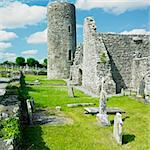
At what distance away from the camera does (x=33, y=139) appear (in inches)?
461

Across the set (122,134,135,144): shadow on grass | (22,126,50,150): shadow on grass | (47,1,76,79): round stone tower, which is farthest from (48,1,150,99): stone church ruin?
(47,1,76,79): round stone tower

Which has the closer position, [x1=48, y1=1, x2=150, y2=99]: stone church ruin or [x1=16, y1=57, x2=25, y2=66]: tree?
[x1=48, y1=1, x2=150, y2=99]: stone church ruin

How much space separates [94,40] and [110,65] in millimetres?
2609

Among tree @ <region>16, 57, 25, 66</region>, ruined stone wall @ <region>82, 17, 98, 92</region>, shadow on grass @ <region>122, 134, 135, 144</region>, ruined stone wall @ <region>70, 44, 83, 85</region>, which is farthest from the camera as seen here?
tree @ <region>16, 57, 25, 66</region>

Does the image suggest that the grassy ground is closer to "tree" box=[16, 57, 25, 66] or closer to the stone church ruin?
the stone church ruin

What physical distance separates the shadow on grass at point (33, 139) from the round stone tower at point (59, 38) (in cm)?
3055

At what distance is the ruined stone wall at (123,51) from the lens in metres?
27.1

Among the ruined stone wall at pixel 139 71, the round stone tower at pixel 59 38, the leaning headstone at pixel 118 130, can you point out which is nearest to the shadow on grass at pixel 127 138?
the leaning headstone at pixel 118 130

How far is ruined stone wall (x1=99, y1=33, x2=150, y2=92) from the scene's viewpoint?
27.1m

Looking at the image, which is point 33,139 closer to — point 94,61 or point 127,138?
point 127,138

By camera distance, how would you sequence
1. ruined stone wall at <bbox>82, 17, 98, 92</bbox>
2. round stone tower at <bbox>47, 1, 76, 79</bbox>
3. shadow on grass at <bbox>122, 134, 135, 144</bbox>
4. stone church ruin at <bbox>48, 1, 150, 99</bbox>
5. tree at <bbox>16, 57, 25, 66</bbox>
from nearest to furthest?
shadow on grass at <bbox>122, 134, 135, 144</bbox> → stone church ruin at <bbox>48, 1, 150, 99</bbox> → ruined stone wall at <bbox>82, 17, 98, 92</bbox> → round stone tower at <bbox>47, 1, 76, 79</bbox> → tree at <bbox>16, 57, 25, 66</bbox>

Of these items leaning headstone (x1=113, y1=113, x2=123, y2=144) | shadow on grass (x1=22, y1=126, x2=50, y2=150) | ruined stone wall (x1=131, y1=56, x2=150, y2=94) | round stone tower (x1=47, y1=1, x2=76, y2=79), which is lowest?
shadow on grass (x1=22, y1=126, x2=50, y2=150)

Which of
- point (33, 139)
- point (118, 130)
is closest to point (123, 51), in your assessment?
point (118, 130)

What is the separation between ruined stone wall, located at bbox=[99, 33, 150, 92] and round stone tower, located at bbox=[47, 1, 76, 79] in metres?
17.3
